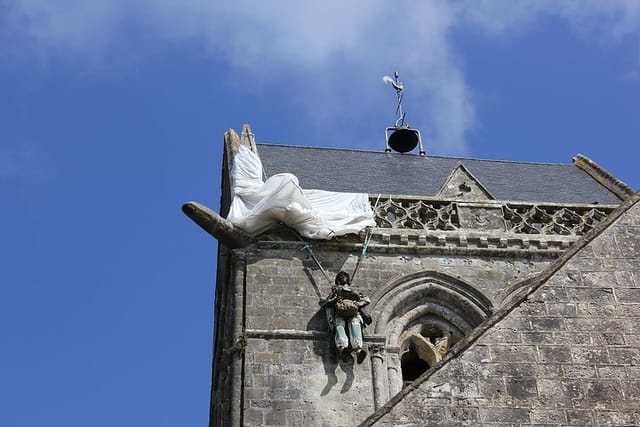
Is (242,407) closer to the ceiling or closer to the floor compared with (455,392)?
closer to the ceiling

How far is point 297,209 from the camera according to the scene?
509 inches

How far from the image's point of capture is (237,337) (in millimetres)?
11914

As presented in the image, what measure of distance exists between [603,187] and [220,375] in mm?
6790

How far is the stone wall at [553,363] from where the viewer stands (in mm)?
5398

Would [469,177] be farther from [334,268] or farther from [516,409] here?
[516,409]

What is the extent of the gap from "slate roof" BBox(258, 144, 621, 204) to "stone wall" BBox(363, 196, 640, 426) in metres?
9.13

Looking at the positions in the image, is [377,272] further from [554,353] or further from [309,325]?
[554,353]

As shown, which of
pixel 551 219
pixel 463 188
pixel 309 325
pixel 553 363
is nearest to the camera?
pixel 553 363

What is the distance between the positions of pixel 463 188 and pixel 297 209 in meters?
2.72

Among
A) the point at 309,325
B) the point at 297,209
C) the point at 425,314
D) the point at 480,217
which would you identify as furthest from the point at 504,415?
the point at 480,217

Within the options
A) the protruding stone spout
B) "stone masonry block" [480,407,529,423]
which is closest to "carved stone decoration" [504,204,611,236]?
the protruding stone spout

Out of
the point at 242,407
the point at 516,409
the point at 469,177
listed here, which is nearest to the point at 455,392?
the point at 516,409

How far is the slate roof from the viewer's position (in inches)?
610

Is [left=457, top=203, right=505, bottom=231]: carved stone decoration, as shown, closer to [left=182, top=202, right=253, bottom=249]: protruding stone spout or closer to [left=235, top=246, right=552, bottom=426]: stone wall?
[left=235, top=246, right=552, bottom=426]: stone wall
